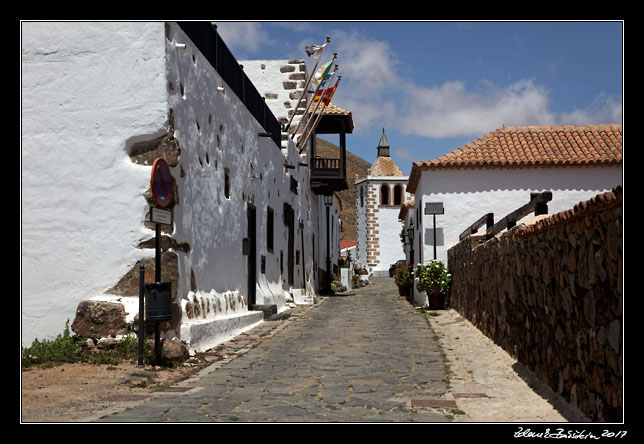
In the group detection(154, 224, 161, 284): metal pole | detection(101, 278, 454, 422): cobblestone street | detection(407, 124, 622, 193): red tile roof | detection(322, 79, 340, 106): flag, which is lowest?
detection(101, 278, 454, 422): cobblestone street

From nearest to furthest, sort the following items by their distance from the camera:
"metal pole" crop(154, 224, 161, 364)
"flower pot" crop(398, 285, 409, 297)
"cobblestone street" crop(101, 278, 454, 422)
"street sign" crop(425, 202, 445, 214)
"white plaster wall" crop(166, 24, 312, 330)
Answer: "cobblestone street" crop(101, 278, 454, 422) → "metal pole" crop(154, 224, 161, 364) → "white plaster wall" crop(166, 24, 312, 330) → "street sign" crop(425, 202, 445, 214) → "flower pot" crop(398, 285, 409, 297)

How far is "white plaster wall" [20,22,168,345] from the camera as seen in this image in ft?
29.0

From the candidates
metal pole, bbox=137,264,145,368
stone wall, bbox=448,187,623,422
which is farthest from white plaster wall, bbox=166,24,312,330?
stone wall, bbox=448,187,623,422

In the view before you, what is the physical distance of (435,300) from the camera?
59.2ft

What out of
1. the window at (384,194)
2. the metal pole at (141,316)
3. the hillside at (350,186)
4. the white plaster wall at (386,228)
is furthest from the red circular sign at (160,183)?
the hillside at (350,186)

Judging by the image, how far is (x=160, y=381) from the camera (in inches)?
303

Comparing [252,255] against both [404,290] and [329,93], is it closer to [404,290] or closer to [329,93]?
[329,93]

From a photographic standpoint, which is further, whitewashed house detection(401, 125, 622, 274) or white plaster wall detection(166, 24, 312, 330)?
whitewashed house detection(401, 125, 622, 274)

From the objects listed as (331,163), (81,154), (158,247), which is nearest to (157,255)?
(158,247)

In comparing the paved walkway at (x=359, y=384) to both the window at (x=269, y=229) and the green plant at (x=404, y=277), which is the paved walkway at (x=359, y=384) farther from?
the green plant at (x=404, y=277)

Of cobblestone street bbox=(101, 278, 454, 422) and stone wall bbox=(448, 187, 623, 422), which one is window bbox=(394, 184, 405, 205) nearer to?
cobblestone street bbox=(101, 278, 454, 422)

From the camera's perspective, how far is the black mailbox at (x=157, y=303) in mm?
8227

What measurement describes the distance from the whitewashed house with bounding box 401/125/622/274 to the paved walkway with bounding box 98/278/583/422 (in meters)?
7.06

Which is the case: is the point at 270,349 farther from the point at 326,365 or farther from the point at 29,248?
the point at 29,248
